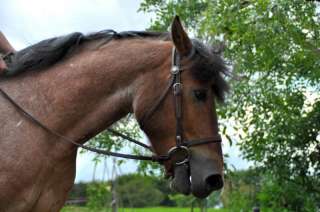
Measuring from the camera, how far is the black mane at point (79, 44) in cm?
460

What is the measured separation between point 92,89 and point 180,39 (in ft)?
2.30

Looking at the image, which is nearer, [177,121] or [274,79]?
[177,121]

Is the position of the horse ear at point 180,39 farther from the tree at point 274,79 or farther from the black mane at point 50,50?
the tree at point 274,79

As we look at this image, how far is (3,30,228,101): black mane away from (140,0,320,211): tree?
3966mm

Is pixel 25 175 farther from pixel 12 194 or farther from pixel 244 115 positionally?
pixel 244 115

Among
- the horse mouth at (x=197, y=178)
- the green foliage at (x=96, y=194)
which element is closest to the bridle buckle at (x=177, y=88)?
the horse mouth at (x=197, y=178)

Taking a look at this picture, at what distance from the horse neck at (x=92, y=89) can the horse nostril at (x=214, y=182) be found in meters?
0.77

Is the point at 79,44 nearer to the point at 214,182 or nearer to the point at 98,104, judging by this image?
the point at 98,104

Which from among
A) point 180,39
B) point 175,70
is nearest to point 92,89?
point 175,70

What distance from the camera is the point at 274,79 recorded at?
10305 mm

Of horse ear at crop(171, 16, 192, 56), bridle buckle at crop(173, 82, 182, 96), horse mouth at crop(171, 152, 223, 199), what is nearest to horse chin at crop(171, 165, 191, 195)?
horse mouth at crop(171, 152, 223, 199)

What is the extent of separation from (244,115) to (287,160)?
1.00 meters

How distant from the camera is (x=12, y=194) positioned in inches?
173

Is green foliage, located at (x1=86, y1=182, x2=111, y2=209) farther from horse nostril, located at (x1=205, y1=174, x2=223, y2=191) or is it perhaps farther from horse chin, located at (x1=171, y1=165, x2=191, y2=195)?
horse nostril, located at (x1=205, y1=174, x2=223, y2=191)
